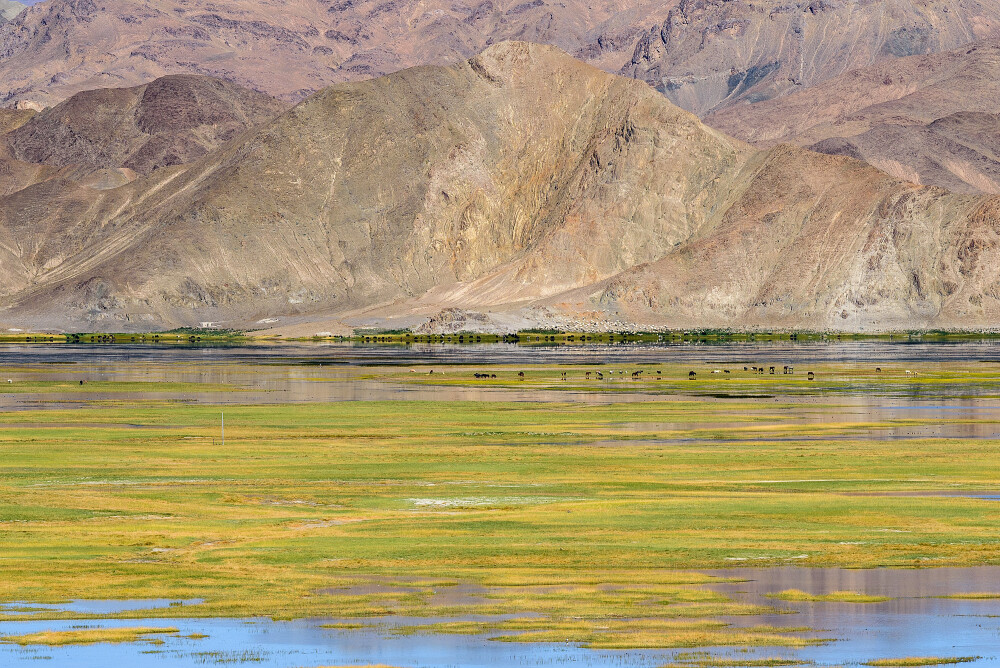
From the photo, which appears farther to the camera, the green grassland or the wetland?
the green grassland

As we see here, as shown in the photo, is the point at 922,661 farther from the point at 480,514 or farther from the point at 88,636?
the point at 480,514

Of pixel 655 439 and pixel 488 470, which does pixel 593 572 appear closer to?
pixel 488 470

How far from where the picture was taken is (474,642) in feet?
73.2

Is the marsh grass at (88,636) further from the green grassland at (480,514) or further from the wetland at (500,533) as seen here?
the green grassland at (480,514)

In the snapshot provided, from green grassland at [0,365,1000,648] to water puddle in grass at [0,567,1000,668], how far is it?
590 millimetres

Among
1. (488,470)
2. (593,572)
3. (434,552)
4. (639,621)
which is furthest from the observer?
(488,470)

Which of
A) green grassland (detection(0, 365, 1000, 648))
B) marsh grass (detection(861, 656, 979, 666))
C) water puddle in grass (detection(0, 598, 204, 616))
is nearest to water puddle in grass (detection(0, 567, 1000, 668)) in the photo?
water puddle in grass (detection(0, 598, 204, 616))

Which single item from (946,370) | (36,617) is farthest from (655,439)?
(946,370)

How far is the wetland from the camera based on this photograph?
22609 millimetres

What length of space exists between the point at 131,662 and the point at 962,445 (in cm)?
3693

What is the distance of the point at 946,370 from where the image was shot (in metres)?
105

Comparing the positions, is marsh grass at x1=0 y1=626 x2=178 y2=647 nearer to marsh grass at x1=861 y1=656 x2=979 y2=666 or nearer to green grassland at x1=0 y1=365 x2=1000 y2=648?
green grassland at x1=0 y1=365 x2=1000 y2=648

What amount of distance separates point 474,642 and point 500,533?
9.81m

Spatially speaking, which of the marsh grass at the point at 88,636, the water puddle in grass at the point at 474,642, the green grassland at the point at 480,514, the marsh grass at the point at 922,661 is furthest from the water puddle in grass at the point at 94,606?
the marsh grass at the point at 922,661
